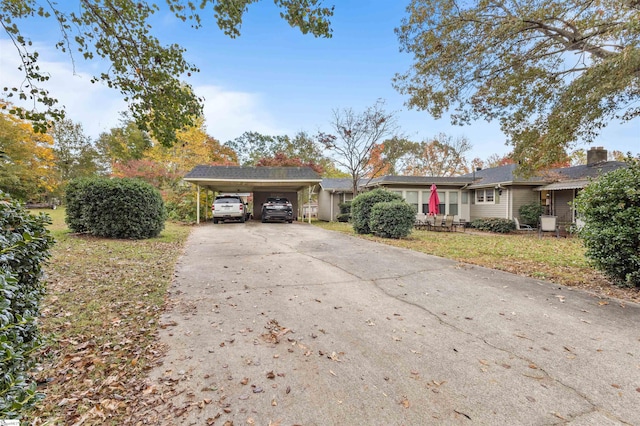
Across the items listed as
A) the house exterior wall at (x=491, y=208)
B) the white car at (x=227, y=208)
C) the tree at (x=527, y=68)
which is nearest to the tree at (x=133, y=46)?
the tree at (x=527, y=68)

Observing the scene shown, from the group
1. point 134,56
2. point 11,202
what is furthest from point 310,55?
point 11,202

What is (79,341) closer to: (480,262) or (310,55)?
(480,262)

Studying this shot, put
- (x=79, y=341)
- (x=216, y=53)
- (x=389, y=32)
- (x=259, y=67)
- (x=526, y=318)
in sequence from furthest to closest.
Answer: (x=259, y=67)
(x=389, y=32)
(x=216, y=53)
(x=526, y=318)
(x=79, y=341)

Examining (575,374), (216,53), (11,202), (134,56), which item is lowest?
(575,374)

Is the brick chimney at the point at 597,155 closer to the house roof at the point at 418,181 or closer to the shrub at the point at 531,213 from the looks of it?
the shrub at the point at 531,213

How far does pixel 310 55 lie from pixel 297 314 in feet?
34.4

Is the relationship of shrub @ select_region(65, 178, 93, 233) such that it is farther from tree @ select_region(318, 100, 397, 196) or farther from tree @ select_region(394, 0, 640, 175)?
tree @ select_region(318, 100, 397, 196)

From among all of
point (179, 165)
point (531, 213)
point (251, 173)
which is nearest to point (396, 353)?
point (251, 173)

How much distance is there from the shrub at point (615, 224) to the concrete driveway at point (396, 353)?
2.86ft

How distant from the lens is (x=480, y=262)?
7031 millimetres

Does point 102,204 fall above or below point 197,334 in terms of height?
above

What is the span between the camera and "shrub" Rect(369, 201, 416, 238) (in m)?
11.1

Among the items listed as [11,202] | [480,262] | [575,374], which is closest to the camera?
[11,202]

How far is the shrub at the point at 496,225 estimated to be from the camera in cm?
1650
